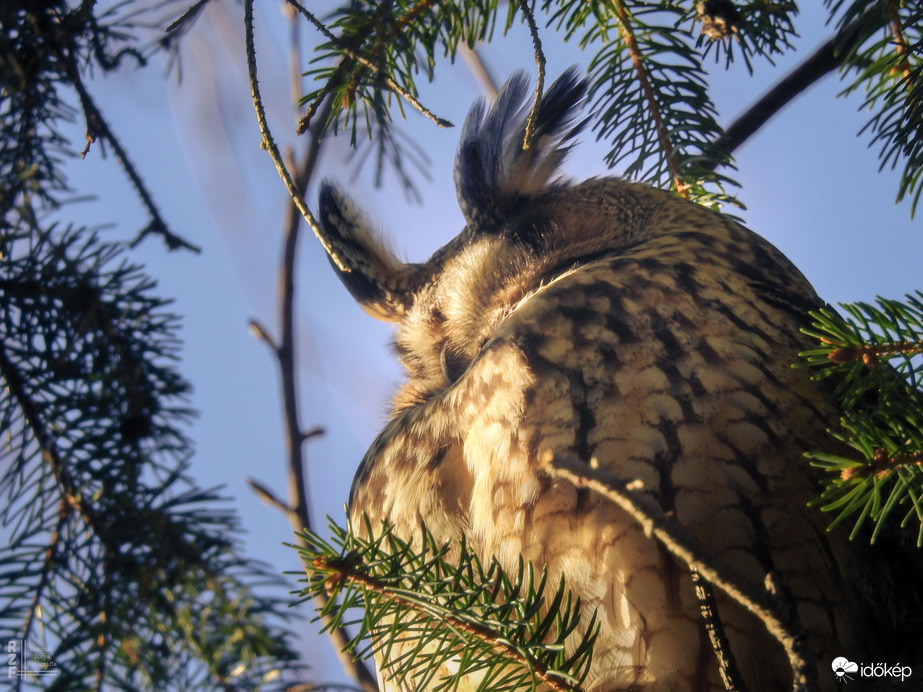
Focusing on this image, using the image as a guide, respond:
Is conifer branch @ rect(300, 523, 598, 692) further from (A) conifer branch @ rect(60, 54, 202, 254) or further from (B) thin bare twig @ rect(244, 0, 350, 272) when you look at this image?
(A) conifer branch @ rect(60, 54, 202, 254)

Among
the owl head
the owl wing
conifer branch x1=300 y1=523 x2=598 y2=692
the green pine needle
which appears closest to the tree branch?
the owl head

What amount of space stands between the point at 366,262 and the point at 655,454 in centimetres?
119

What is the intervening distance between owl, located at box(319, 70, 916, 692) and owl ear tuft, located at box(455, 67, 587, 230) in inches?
12.5

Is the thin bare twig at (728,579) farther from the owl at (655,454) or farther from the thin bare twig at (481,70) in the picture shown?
the thin bare twig at (481,70)

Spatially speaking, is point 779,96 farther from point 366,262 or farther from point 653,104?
point 366,262

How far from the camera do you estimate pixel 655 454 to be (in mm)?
1209

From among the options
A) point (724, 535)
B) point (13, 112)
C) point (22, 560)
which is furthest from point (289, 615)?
point (13, 112)

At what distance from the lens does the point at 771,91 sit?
2.02 meters

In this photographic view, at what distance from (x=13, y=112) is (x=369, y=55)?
0.66 metres

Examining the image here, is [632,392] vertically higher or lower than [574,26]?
lower

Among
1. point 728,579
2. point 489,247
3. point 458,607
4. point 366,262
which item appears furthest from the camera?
point 366,262

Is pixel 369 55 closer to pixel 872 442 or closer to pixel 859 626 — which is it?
pixel 872 442

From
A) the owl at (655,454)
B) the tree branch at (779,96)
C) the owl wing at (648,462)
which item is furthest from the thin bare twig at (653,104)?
the owl wing at (648,462)

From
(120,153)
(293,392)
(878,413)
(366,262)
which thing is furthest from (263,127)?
(293,392)
